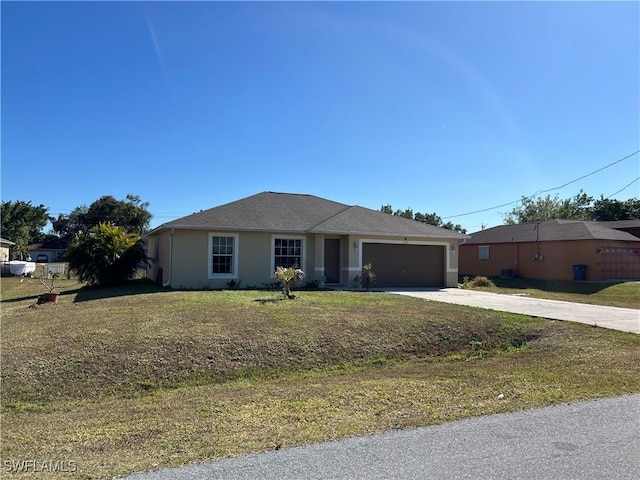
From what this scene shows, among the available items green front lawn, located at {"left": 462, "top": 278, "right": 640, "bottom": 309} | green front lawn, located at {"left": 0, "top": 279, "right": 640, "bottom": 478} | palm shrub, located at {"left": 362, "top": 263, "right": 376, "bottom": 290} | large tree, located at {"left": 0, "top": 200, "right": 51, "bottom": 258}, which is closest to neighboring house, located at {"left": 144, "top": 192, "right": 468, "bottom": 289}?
palm shrub, located at {"left": 362, "top": 263, "right": 376, "bottom": 290}

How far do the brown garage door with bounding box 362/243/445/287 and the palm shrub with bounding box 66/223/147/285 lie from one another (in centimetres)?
996

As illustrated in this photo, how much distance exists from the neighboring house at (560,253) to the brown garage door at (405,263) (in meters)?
10.9

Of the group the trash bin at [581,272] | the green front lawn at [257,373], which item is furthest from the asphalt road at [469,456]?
the trash bin at [581,272]

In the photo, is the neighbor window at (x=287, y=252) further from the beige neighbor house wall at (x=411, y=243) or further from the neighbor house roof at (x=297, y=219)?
the beige neighbor house wall at (x=411, y=243)

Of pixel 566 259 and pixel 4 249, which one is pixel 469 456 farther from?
pixel 4 249

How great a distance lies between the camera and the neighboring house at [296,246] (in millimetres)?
17391

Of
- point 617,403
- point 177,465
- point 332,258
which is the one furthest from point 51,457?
point 332,258

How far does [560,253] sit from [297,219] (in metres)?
17.7

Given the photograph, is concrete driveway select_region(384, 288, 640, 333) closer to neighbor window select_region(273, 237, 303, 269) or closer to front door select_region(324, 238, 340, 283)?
front door select_region(324, 238, 340, 283)

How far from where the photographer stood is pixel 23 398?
21.0 ft

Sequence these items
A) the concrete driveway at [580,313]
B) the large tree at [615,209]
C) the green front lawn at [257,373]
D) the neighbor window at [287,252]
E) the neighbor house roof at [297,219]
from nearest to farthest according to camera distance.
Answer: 1. the green front lawn at [257,373]
2. the concrete driveway at [580,313]
3. the neighbor house roof at [297,219]
4. the neighbor window at [287,252]
5. the large tree at [615,209]

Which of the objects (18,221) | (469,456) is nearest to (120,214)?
(18,221)

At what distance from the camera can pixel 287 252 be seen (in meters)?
18.9

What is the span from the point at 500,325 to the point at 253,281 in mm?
10021
